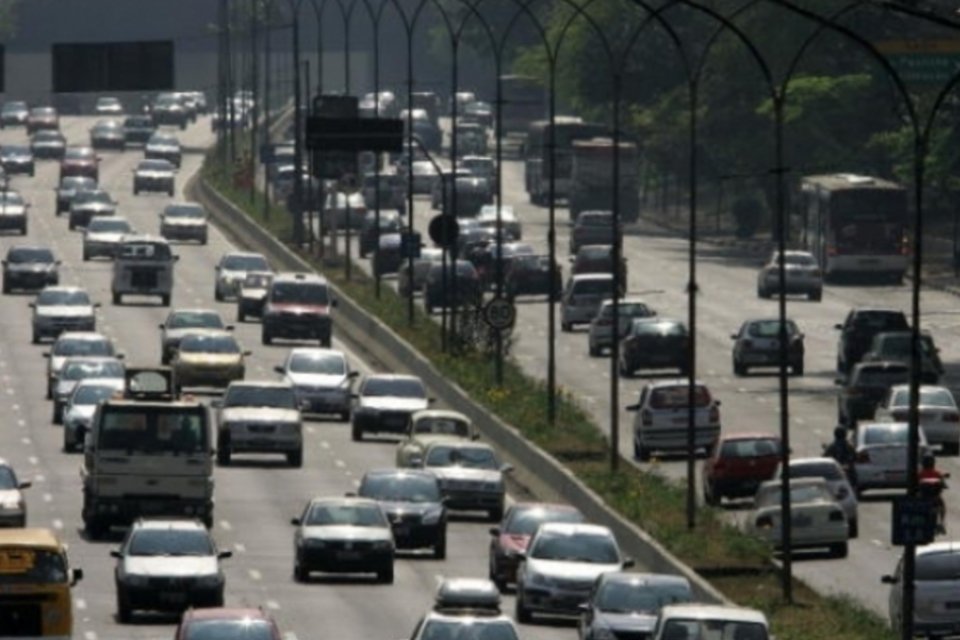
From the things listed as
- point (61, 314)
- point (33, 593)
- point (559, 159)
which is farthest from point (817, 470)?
point (559, 159)

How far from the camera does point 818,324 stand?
11025cm

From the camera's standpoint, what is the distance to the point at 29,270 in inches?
4446

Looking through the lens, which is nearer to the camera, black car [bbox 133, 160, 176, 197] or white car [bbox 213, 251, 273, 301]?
white car [bbox 213, 251, 273, 301]

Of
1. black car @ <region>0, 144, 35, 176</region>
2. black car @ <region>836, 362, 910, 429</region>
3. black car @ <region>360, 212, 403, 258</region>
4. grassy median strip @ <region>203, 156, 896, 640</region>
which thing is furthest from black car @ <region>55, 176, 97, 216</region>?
black car @ <region>836, 362, 910, 429</region>

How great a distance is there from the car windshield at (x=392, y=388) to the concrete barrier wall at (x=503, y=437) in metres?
1.44

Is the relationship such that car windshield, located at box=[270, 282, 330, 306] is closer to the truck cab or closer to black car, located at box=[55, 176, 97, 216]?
the truck cab

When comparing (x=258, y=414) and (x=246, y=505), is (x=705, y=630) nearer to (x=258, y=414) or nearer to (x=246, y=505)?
(x=246, y=505)

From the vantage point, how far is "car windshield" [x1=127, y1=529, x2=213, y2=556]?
175 feet

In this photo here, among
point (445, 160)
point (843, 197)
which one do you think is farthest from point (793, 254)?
point (445, 160)

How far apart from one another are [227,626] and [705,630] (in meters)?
5.15

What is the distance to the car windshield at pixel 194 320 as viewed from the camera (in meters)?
94.4

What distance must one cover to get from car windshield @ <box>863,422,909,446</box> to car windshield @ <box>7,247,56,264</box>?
155 ft

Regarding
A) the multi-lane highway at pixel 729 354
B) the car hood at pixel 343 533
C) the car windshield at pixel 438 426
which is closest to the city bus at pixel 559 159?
the multi-lane highway at pixel 729 354

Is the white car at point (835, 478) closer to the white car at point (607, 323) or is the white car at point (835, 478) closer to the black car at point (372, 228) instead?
the white car at point (607, 323)
